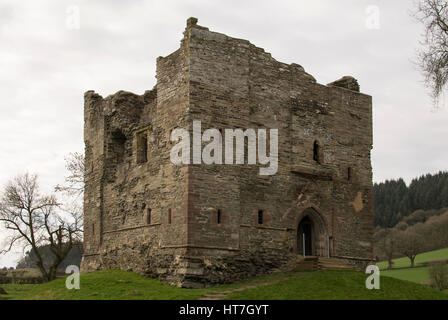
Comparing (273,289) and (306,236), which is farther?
(306,236)

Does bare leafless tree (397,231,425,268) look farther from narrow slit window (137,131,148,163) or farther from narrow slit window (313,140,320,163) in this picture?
narrow slit window (137,131,148,163)

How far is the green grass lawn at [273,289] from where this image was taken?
57.1ft

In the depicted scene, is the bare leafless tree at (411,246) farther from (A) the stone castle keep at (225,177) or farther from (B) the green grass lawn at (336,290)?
(B) the green grass lawn at (336,290)

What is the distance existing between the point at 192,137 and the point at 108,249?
775 cm

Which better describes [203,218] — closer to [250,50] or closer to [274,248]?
[274,248]

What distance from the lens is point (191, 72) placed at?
20953mm

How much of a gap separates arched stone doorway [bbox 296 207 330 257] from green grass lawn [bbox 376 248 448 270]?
34847 mm

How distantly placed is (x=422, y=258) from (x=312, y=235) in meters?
38.5

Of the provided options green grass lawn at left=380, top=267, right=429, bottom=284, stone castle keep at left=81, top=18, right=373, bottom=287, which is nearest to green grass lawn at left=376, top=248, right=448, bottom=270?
green grass lawn at left=380, top=267, right=429, bottom=284

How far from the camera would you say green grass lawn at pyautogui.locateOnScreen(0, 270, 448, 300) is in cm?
1741

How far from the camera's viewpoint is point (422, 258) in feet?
193

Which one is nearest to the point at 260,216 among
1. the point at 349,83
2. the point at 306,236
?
the point at 306,236

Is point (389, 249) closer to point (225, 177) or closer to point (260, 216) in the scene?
point (260, 216)
